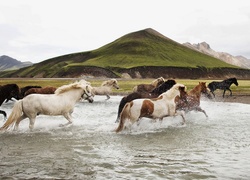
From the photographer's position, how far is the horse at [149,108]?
1199 cm

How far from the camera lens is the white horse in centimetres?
1229

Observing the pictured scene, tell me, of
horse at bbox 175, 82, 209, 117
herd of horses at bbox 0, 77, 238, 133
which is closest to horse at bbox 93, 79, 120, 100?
horse at bbox 175, 82, 209, 117

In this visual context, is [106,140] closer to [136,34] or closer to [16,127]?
[16,127]

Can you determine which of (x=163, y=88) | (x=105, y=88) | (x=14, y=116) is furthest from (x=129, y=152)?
(x=105, y=88)

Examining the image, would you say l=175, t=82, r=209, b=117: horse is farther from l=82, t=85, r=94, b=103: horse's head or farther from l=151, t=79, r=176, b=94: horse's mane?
l=82, t=85, r=94, b=103: horse's head

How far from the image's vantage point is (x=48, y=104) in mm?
12766

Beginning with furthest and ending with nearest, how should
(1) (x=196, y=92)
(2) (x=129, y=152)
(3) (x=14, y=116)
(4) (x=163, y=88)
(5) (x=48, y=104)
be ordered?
1. (1) (x=196, y=92)
2. (4) (x=163, y=88)
3. (5) (x=48, y=104)
4. (3) (x=14, y=116)
5. (2) (x=129, y=152)

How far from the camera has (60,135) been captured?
11898mm

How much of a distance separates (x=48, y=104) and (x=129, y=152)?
509cm

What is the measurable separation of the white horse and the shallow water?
624 millimetres

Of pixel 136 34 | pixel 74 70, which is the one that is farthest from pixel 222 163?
pixel 136 34

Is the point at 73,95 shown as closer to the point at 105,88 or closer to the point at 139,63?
the point at 105,88

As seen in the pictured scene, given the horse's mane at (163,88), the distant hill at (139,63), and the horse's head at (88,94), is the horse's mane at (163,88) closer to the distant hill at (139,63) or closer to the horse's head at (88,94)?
the horse's head at (88,94)

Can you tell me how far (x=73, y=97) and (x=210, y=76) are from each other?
13615cm
